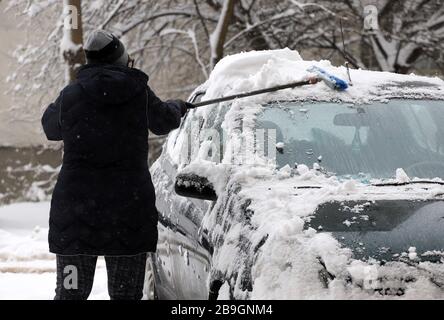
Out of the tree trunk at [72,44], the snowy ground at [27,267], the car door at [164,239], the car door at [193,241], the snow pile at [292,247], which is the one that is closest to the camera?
the snow pile at [292,247]

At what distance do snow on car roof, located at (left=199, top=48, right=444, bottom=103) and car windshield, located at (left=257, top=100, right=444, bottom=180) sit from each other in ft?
0.25

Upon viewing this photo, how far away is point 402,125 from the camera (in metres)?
4.14

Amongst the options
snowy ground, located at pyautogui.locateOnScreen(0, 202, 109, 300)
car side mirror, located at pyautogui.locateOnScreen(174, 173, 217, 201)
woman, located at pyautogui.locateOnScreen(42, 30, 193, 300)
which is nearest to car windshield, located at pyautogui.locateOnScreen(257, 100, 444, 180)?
car side mirror, located at pyautogui.locateOnScreen(174, 173, 217, 201)

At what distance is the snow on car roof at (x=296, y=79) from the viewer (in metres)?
4.25

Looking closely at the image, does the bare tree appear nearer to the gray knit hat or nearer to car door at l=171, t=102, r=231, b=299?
car door at l=171, t=102, r=231, b=299

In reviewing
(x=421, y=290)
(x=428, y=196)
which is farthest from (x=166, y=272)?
(x=421, y=290)

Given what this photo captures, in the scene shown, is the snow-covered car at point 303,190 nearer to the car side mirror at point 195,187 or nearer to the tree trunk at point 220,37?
the car side mirror at point 195,187

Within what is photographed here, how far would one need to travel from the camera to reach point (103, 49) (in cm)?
364

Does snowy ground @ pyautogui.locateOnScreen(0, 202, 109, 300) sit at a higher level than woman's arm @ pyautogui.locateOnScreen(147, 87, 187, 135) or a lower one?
lower

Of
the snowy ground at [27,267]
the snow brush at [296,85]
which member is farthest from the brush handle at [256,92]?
the snowy ground at [27,267]

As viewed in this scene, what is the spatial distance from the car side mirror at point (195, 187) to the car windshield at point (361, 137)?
0.36 meters

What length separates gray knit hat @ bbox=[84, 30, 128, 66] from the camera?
364 cm

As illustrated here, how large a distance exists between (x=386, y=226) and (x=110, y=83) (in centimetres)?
134
